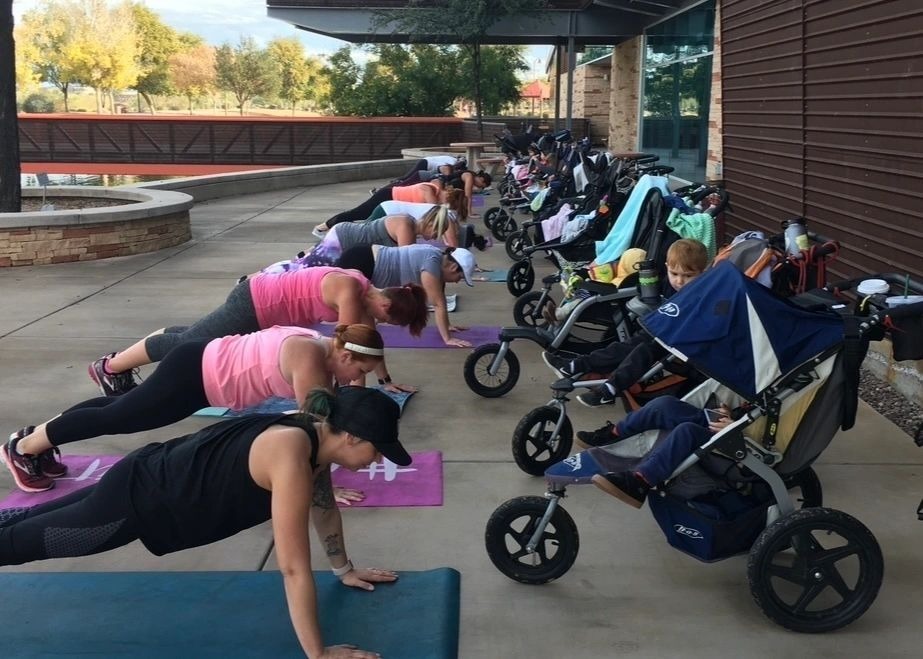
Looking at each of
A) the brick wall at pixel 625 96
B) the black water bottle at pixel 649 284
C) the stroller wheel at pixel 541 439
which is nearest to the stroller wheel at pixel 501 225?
the black water bottle at pixel 649 284

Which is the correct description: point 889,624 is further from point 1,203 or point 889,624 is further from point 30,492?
point 1,203

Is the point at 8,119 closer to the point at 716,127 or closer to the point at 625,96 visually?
the point at 716,127

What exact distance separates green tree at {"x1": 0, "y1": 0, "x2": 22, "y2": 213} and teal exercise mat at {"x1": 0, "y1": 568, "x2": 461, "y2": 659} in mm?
9116

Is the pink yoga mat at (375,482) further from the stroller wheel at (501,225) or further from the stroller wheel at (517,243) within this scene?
the stroller wheel at (501,225)

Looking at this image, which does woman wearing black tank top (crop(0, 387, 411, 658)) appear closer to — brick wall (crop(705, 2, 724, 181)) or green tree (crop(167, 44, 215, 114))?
brick wall (crop(705, 2, 724, 181))

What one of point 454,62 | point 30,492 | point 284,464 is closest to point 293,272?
point 30,492

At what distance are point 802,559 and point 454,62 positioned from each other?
3062 centimetres

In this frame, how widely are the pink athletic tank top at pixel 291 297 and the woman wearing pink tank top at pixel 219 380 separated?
0.92 metres

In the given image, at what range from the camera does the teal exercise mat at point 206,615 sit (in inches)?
120

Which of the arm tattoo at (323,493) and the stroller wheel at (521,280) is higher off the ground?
the stroller wheel at (521,280)

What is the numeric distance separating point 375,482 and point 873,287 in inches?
101

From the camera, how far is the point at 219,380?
3896 mm

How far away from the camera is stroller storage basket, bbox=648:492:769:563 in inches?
131

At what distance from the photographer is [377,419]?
2.64 meters
